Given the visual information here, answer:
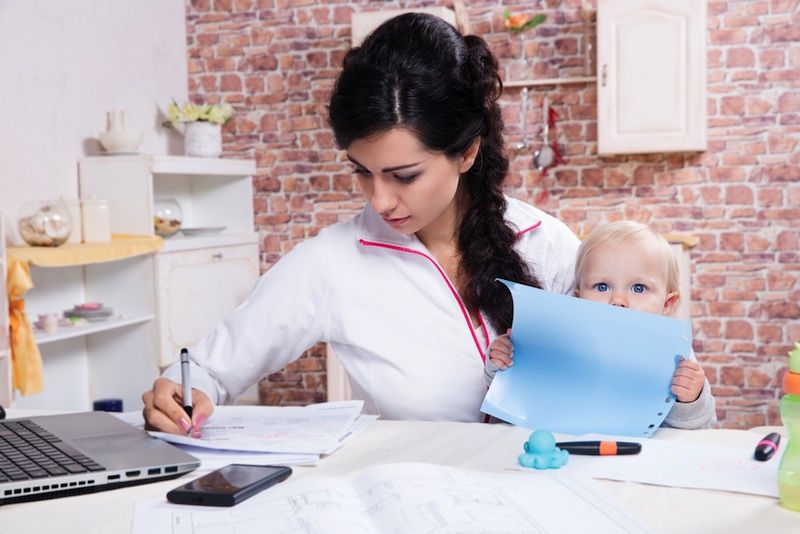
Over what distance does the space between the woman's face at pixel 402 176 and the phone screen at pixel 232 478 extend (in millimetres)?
583

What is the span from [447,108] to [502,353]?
1.52 ft

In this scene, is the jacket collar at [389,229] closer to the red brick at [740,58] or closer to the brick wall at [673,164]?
the brick wall at [673,164]

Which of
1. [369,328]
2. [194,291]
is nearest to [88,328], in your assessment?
[194,291]

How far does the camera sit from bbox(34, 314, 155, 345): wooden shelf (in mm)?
3119

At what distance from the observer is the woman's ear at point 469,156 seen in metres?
1.67

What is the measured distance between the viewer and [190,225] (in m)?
4.56

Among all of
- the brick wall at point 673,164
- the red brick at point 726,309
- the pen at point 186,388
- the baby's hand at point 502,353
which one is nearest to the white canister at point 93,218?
the brick wall at point 673,164

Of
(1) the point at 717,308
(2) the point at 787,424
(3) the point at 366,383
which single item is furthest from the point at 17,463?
(1) the point at 717,308

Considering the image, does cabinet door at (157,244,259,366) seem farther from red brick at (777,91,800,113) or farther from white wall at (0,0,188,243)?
red brick at (777,91,800,113)

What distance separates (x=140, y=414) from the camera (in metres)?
1.51

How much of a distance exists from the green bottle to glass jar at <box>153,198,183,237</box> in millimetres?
3167

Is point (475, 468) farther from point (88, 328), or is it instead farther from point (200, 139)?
point (200, 139)

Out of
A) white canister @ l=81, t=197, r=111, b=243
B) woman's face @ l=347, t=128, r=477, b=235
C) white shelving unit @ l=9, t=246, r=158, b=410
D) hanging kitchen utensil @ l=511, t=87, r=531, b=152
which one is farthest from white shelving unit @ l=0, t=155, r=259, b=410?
woman's face @ l=347, t=128, r=477, b=235

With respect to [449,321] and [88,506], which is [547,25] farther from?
[88,506]
